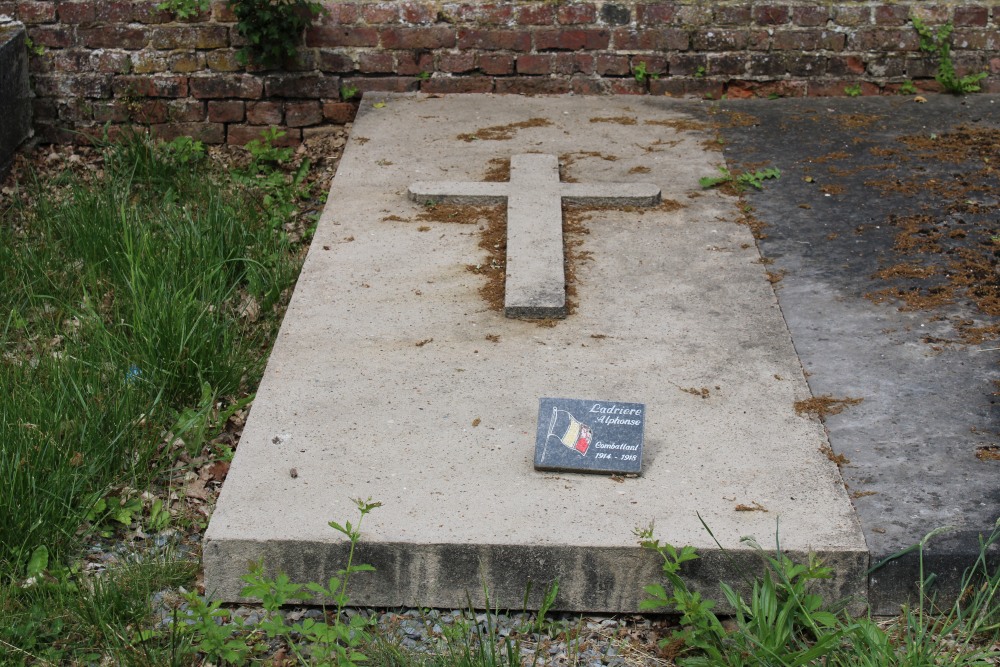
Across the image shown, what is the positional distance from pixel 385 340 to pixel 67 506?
3.28ft

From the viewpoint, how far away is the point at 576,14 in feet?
17.6

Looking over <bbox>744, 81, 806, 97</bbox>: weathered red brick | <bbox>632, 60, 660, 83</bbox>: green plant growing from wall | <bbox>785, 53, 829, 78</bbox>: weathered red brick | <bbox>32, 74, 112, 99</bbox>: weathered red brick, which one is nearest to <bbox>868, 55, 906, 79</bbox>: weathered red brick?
<bbox>785, 53, 829, 78</bbox>: weathered red brick

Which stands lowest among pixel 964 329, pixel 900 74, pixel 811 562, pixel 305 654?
pixel 305 654

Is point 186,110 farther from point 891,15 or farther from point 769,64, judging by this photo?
point 891,15

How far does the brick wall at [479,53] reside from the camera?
5344 mm

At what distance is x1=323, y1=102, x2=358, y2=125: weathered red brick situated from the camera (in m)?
5.51

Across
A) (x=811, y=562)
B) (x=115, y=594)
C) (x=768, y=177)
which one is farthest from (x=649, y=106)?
(x=115, y=594)

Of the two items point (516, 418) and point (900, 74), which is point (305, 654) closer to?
point (516, 418)

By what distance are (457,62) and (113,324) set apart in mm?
2396

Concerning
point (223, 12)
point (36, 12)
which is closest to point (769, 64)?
point (223, 12)

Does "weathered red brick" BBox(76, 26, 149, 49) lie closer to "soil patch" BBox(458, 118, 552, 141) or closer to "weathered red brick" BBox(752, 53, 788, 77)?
"soil patch" BBox(458, 118, 552, 141)

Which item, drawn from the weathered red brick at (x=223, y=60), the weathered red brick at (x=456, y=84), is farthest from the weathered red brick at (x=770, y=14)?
the weathered red brick at (x=223, y=60)

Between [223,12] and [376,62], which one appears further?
[376,62]

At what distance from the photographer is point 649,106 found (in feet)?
17.4
